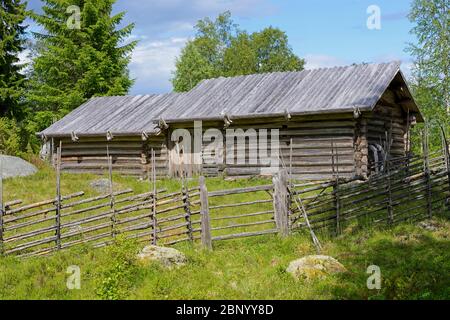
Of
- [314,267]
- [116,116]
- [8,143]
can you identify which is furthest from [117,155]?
[314,267]

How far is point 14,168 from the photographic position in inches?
719

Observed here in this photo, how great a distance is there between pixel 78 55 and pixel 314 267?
25.5m

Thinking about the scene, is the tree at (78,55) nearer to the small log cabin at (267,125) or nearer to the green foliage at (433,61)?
the small log cabin at (267,125)

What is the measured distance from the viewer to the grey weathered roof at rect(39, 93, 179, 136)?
20.0 meters

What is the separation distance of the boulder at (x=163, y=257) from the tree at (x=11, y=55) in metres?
24.4

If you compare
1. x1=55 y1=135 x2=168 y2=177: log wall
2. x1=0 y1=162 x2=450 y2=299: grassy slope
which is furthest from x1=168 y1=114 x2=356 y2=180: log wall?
x1=0 y1=162 x2=450 y2=299: grassy slope

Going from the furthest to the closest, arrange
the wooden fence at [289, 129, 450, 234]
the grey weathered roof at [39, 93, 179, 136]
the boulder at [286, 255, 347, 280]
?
the grey weathered roof at [39, 93, 179, 136] < the wooden fence at [289, 129, 450, 234] < the boulder at [286, 255, 347, 280]

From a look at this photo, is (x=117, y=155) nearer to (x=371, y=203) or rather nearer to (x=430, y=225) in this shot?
(x=371, y=203)

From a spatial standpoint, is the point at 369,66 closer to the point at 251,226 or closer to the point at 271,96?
the point at 271,96

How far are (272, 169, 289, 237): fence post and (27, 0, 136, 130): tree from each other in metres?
22.2

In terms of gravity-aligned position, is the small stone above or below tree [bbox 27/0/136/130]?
below

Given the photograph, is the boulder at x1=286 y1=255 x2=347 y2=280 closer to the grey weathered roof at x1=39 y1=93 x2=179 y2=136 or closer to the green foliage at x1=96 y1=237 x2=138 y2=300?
the green foliage at x1=96 y1=237 x2=138 y2=300

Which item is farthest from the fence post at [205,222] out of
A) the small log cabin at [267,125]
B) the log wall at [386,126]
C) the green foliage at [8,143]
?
the green foliage at [8,143]

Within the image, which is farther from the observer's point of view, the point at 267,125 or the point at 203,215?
the point at 267,125
